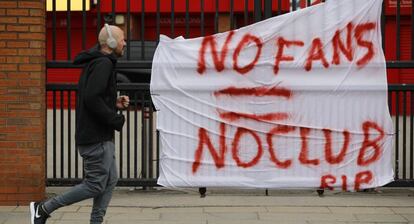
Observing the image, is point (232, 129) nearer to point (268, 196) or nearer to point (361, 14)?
point (268, 196)

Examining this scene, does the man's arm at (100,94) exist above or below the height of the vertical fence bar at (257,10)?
below

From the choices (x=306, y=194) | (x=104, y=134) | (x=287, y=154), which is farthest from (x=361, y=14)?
(x=104, y=134)

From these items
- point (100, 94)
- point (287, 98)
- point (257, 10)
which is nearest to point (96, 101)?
point (100, 94)

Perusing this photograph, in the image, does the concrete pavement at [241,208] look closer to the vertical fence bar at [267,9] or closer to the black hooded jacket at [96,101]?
the black hooded jacket at [96,101]

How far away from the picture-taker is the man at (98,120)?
478 cm

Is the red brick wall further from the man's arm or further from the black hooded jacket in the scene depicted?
the man's arm

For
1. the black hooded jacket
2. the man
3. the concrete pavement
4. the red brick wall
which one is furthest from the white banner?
the black hooded jacket

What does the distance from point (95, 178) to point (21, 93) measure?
6.22ft

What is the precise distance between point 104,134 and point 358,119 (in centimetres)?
294

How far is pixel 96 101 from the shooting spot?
473 cm

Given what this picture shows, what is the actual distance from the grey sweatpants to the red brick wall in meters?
1.48

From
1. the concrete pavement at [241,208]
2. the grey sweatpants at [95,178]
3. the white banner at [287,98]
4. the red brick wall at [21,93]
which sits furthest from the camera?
the white banner at [287,98]

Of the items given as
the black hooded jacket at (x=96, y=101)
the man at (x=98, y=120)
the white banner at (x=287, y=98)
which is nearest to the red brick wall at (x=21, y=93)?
the white banner at (x=287, y=98)

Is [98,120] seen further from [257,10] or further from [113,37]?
[257,10]
